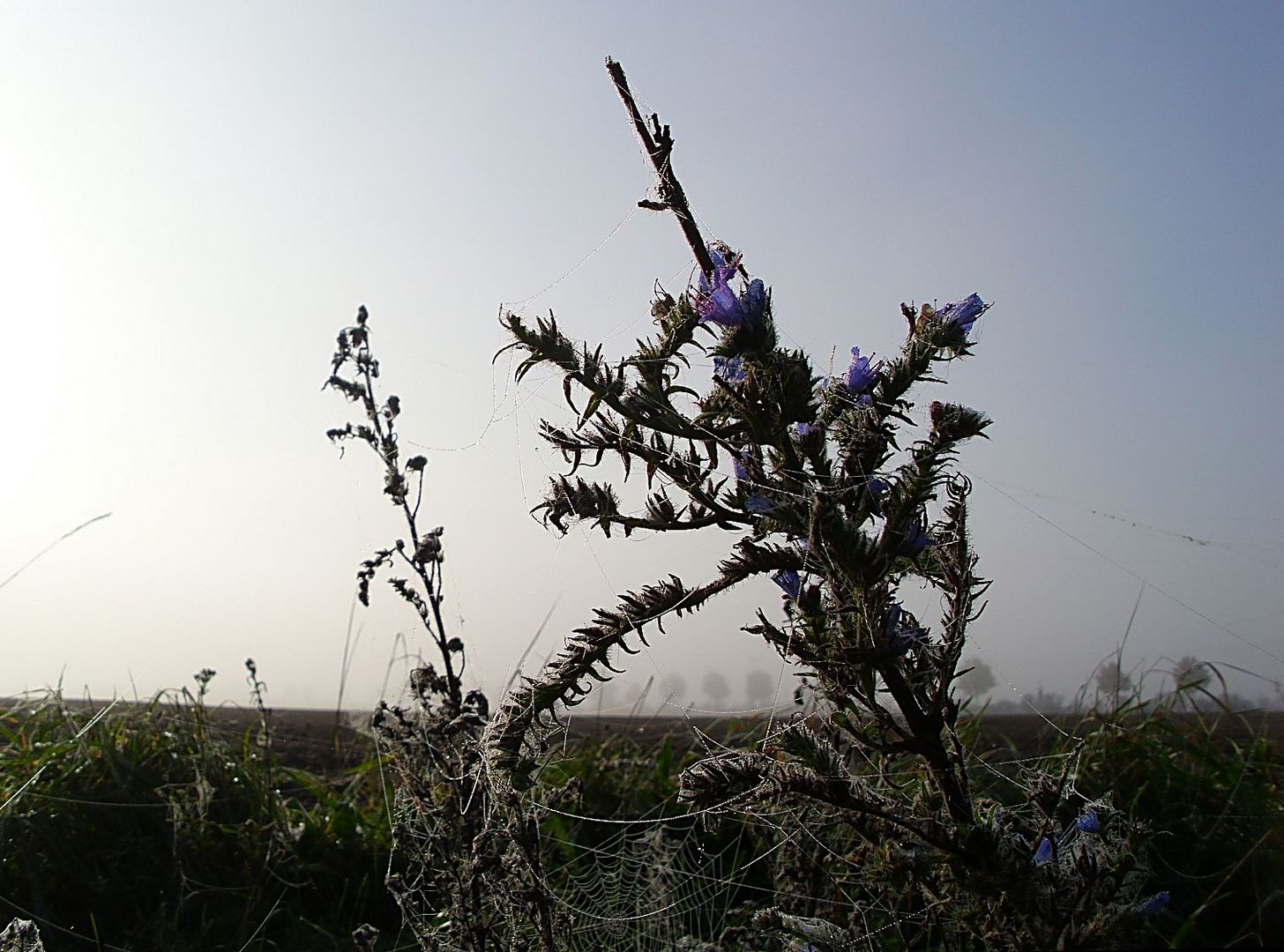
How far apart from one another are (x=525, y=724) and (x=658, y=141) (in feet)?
3.13

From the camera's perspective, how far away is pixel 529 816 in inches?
82.8

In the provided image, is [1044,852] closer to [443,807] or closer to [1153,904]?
[1153,904]

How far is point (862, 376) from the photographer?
4.98ft

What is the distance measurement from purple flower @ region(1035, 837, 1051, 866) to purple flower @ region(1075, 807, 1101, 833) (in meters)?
0.14

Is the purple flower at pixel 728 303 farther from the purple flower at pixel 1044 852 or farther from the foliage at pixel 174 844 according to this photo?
the foliage at pixel 174 844

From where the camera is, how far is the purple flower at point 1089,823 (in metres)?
1.50

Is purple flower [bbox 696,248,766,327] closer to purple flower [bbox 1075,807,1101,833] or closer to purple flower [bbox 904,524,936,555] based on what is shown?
purple flower [bbox 904,524,936,555]

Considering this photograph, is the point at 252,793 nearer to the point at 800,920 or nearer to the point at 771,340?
the point at 800,920

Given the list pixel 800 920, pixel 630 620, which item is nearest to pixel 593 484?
pixel 630 620

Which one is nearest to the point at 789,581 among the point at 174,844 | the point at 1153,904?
the point at 1153,904

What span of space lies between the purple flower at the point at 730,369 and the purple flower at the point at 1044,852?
32.4 inches

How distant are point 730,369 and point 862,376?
0.21 m

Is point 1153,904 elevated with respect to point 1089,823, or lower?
lower

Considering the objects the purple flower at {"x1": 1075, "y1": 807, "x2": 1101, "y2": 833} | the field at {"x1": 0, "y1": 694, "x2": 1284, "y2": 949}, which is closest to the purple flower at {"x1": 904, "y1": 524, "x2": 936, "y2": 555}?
the purple flower at {"x1": 1075, "y1": 807, "x2": 1101, "y2": 833}
